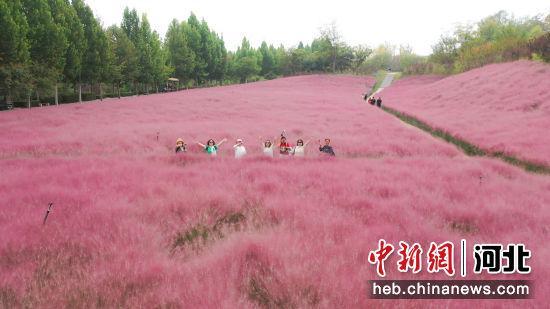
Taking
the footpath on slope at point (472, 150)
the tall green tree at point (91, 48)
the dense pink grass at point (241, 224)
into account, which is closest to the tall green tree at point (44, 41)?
the tall green tree at point (91, 48)

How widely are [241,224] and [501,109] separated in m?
27.5

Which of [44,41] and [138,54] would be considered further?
[138,54]

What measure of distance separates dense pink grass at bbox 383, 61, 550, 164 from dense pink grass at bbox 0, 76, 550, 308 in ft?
18.9

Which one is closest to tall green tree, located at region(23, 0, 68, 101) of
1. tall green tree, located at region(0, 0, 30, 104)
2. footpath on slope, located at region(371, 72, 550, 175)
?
tall green tree, located at region(0, 0, 30, 104)

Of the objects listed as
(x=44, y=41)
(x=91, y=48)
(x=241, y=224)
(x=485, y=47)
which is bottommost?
(x=241, y=224)

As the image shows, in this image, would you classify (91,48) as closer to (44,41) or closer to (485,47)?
(44,41)

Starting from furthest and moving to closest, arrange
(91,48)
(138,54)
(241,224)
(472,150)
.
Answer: (138,54), (91,48), (472,150), (241,224)

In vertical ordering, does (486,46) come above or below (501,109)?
above

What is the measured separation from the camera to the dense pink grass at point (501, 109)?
15180mm

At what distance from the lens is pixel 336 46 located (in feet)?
305

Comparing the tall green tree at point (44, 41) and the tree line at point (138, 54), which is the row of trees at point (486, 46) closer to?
the tree line at point (138, 54)

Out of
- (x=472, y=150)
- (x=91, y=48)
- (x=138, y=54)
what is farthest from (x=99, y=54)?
(x=472, y=150)

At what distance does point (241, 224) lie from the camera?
17.2 feet

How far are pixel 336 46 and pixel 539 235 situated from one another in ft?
309
